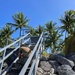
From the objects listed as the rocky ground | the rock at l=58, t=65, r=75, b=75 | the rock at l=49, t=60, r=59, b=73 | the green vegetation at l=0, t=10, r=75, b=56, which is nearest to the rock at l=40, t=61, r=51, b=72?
the rocky ground

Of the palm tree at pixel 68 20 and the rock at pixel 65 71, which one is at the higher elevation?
the palm tree at pixel 68 20

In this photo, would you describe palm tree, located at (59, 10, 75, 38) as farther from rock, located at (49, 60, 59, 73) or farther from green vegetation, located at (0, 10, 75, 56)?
rock, located at (49, 60, 59, 73)

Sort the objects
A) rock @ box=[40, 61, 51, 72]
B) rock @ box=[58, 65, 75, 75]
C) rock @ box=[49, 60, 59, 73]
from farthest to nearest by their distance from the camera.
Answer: rock @ box=[49, 60, 59, 73] → rock @ box=[40, 61, 51, 72] → rock @ box=[58, 65, 75, 75]

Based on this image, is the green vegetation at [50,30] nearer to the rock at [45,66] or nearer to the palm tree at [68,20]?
the palm tree at [68,20]

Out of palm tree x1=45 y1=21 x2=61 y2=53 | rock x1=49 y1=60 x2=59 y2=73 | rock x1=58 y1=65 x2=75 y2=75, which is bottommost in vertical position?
rock x1=58 y1=65 x2=75 y2=75

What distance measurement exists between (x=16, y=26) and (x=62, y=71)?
35506 mm

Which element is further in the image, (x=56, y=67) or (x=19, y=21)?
(x=19, y=21)

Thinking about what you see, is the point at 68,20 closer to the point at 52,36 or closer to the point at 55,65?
the point at 52,36

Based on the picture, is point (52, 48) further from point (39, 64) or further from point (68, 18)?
point (39, 64)

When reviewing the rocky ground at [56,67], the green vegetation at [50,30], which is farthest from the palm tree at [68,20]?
the rocky ground at [56,67]

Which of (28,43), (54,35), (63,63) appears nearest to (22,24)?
(54,35)

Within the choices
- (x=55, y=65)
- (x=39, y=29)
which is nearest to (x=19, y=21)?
(x=39, y=29)

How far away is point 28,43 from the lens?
35.4 ft

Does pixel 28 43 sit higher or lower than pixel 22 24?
lower
